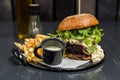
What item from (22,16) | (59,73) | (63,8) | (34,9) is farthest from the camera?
(63,8)

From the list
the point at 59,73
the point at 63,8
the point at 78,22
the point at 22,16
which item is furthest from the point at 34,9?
the point at 63,8

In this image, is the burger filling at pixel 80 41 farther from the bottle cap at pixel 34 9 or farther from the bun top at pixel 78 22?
the bottle cap at pixel 34 9

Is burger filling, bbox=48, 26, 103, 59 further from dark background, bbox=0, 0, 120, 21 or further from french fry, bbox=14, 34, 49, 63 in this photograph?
dark background, bbox=0, 0, 120, 21

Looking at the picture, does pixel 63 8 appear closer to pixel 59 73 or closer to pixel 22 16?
pixel 22 16

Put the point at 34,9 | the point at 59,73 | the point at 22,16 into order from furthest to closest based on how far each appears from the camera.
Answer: the point at 22,16
the point at 34,9
the point at 59,73

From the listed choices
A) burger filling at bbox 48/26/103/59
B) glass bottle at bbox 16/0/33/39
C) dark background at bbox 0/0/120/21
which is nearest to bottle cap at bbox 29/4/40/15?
glass bottle at bbox 16/0/33/39

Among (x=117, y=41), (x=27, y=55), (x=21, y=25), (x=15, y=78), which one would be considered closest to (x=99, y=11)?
(x=117, y=41)
